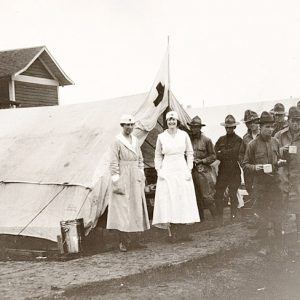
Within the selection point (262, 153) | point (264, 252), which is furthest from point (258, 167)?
point (264, 252)

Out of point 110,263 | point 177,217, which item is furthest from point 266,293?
point 177,217

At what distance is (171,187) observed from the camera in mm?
7723

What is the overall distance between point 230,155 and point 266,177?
2485 mm

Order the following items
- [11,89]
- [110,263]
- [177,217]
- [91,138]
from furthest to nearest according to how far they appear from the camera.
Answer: [11,89] < [91,138] < [177,217] < [110,263]

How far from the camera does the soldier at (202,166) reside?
920 cm

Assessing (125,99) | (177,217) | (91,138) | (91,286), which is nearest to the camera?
(91,286)

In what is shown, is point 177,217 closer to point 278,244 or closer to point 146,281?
point 278,244

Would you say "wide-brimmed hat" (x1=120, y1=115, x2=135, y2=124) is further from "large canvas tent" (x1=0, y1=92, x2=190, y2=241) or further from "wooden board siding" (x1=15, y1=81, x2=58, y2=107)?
"wooden board siding" (x1=15, y1=81, x2=58, y2=107)

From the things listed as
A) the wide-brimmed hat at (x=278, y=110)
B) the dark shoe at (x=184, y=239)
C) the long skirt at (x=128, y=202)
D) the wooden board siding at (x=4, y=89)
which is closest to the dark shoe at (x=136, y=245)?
the long skirt at (x=128, y=202)

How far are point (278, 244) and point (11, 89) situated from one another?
665 inches

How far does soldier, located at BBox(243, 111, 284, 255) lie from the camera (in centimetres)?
693

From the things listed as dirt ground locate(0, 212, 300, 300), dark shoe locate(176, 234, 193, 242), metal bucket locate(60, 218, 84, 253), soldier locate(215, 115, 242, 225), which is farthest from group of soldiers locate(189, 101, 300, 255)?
metal bucket locate(60, 218, 84, 253)

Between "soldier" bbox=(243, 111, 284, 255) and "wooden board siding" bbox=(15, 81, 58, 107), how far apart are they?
53.7ft

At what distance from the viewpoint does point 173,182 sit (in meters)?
7.75
